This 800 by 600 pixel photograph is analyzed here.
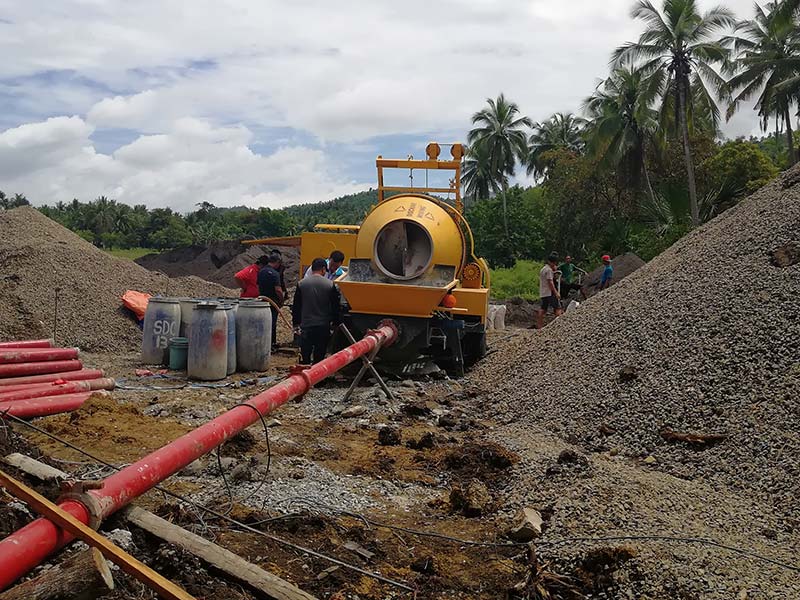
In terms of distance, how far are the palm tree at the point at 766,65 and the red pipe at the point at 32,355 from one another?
30.6 m

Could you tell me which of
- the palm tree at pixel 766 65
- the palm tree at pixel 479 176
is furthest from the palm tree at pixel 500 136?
the palm tree at pixel 766 65

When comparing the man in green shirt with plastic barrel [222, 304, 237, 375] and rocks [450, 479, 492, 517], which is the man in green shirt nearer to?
plastic barrel [222, 304, 237, 375]

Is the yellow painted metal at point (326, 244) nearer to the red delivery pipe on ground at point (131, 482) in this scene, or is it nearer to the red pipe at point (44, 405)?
the red pipe at point (44, 405)

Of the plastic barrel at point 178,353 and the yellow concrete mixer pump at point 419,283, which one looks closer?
the yellow concrete mixer pump at point 419,283

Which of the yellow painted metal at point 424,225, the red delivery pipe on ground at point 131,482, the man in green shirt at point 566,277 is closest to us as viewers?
the red delivery pipe on ground at point 131,482

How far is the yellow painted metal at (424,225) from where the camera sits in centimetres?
867

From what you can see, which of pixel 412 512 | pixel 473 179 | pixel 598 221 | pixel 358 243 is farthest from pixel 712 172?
pixel 412 512

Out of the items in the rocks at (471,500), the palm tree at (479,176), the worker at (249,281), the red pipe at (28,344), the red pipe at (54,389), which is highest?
the palm tree at (479,176)

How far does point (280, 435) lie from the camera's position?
591cm

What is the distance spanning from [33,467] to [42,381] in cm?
302

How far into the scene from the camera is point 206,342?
323 inches

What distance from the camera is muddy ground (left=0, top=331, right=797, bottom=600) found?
128 inches

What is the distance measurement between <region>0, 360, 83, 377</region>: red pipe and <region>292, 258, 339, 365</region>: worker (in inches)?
96.2

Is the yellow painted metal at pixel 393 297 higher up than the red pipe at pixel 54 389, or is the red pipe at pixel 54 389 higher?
the yellow painted metal at pixel 393 297
